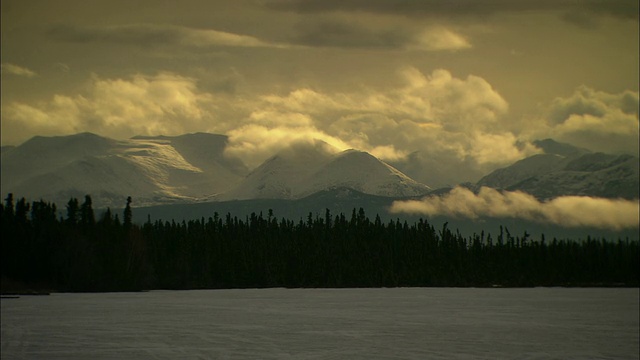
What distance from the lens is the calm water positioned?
6831cm

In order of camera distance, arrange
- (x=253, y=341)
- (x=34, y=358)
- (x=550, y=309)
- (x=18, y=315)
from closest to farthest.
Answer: (x=34, y=358)
(x=253, y=341)
(x=18, y=315)
(x=550, y=309)

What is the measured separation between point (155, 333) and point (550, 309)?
76.9 metres

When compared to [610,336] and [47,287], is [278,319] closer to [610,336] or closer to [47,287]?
[610,336]

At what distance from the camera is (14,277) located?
196000mm

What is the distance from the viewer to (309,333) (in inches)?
3447

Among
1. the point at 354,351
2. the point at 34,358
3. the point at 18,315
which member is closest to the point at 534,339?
the point at 354,351

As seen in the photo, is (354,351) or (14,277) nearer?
(354,351)

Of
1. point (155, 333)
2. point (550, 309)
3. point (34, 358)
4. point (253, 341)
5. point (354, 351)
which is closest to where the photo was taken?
point (34, 358)

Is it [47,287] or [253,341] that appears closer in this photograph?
[253,341]

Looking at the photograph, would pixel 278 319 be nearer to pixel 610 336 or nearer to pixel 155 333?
pixel 155 333

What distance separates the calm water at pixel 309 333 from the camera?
6831cm

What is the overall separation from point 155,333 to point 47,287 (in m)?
121

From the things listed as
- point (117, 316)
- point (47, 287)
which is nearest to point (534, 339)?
point (117, 316)

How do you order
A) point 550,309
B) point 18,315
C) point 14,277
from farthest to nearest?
point 14,277, point 550,309, point 18,315
